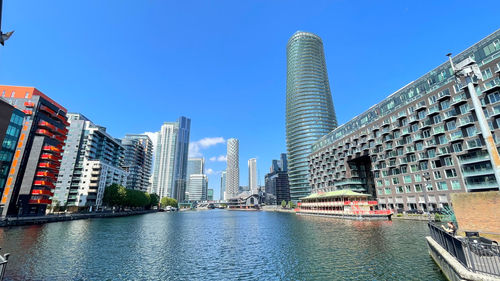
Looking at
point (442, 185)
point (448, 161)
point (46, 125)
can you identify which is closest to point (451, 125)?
point (448, 161)

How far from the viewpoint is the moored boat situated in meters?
80.9

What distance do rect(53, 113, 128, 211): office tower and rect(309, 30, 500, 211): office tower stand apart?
151 meters

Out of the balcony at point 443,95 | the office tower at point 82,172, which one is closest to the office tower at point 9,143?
the office tower at point 82,172

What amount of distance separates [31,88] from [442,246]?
5510 inches

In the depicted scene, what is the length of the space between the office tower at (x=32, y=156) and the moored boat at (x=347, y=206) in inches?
4946

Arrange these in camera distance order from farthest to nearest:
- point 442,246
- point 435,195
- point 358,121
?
1. point 358,121
2. point 435,195
3. point 442,246

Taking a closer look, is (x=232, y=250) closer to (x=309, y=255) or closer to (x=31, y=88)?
Result: (x=309, y=255)

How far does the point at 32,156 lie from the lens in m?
96.5

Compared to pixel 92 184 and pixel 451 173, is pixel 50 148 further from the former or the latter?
pixel 451 173

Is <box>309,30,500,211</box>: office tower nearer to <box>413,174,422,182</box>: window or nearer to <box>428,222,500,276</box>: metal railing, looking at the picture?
<box>413,174,422,182</box>: window

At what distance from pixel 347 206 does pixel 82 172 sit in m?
153

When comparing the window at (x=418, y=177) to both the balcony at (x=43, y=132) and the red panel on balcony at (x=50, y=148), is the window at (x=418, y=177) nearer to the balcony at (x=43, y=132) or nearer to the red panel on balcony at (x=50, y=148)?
the red panel on balcony at (x=50, y=148)

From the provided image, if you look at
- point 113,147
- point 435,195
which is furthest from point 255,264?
point 113,147

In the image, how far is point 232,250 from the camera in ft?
118
